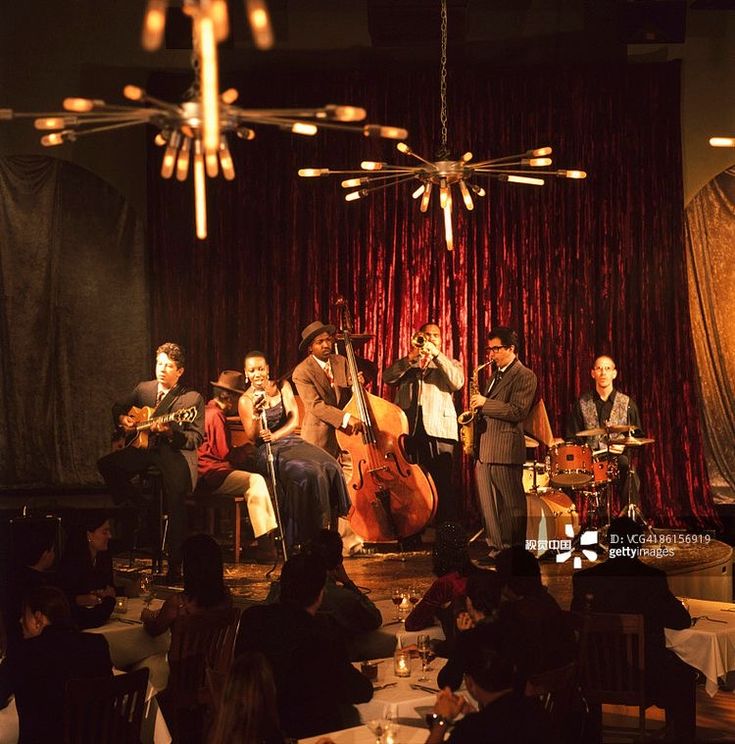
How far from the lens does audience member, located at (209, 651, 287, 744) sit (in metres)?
3.31

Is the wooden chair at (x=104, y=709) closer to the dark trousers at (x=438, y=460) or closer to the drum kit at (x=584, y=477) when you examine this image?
the drum kit at (x=584, y=477)

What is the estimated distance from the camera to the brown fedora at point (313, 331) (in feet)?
30.7

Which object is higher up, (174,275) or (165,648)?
(174,275)

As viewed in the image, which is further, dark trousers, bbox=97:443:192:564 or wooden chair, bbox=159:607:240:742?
dark trousers, bbox=97:443:192:564

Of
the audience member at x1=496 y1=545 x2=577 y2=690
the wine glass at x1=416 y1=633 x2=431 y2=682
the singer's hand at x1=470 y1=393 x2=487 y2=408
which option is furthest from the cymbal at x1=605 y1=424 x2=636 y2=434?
the wine glass at x1=416 y1=633 x2=431 y2=682

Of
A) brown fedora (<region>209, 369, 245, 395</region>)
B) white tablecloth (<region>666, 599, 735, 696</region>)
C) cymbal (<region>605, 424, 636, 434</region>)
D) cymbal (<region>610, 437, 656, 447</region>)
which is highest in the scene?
brown fedora (<region>209, 369, 245, 395</region>)

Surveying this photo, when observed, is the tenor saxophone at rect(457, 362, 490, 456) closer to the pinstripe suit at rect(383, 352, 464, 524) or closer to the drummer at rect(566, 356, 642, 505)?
the pinstripe suit at rect(383, 352, 464, 524)

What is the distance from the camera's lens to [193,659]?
4742 millimetres

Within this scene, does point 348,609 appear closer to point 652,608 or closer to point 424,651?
point 424,651

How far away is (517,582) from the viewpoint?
16.2 ft

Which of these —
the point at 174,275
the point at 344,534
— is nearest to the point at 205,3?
the point at 344,534

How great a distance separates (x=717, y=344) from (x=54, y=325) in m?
5.77

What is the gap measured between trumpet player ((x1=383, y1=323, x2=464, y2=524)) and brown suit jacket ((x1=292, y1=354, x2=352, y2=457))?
593 mm

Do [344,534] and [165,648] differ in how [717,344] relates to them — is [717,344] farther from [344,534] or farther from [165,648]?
[165,648]
